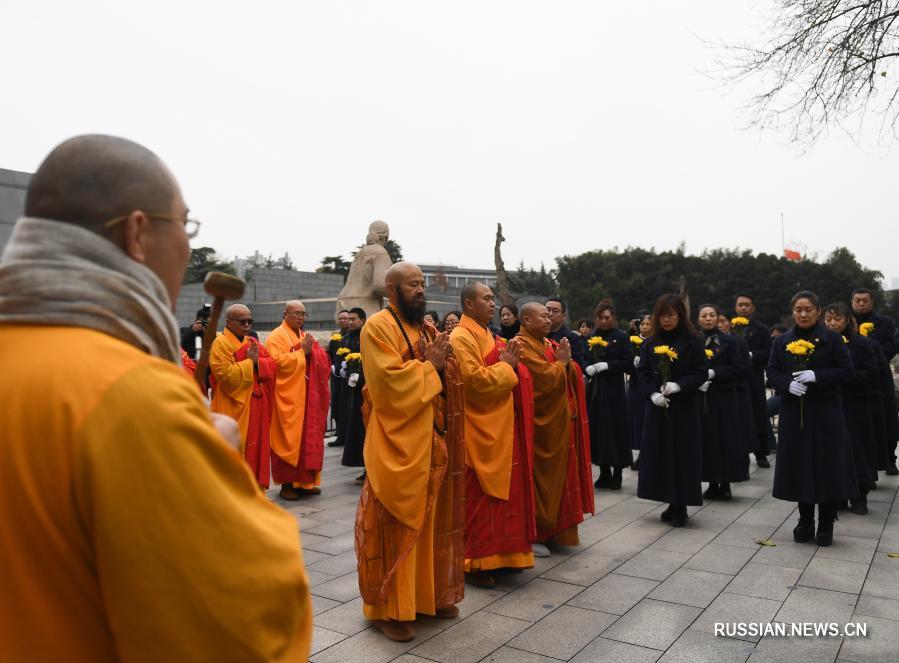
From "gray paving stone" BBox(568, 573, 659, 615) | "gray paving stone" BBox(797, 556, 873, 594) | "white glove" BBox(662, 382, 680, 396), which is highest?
"white glove" BBox(662, 382, 680, 396)

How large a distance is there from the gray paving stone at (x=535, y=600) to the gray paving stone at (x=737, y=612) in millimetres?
Answer: 863

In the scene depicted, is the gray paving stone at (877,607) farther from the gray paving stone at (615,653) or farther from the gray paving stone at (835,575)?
the gray paving stone at (615,653)

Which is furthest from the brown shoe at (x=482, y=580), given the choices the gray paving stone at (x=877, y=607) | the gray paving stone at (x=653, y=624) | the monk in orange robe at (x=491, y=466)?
the gray paving stone at (x=877, y=607)

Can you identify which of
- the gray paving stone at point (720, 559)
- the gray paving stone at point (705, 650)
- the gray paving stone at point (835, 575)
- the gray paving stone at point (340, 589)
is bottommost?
the gray paving stone at point (340, 589)

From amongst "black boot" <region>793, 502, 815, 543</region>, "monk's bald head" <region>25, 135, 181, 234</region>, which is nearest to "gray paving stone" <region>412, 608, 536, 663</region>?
"black boot" <region>793, 502, 815, 543</region>

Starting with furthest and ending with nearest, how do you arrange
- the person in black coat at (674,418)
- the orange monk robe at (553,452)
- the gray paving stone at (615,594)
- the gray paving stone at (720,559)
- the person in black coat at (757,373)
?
1. the person in black coat at (757,373)
2. the person in black coat at (674,418)
3. the orange monk robe at (553,452)
4. the gray paving stone at (720,559)
5. the gray paving stone at (615,594)

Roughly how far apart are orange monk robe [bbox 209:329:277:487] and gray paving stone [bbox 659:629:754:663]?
4620 millimetres

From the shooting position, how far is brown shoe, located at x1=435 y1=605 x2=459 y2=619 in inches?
161

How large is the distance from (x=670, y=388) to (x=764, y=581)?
2.01 meters

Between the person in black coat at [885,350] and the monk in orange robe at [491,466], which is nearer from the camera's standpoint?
the monk in orange robe at [491,466]

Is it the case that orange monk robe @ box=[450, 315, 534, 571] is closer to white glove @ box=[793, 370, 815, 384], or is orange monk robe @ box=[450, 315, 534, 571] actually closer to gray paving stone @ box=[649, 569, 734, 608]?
gray paving stone @ box=[649, 569, 734, 608]

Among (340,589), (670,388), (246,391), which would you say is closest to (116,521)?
(340,589)

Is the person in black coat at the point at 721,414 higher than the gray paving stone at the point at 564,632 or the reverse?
higher

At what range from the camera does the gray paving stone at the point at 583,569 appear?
4738mm
